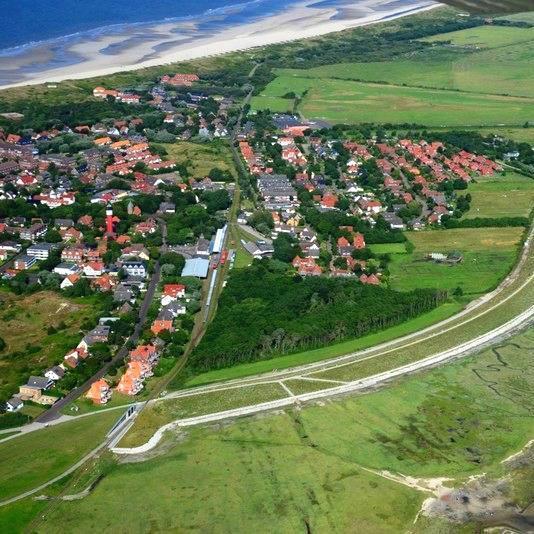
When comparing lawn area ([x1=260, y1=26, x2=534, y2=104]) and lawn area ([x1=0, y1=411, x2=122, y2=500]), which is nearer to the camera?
lawn area ([x1=0, y1=411, x2=122, y2=500])

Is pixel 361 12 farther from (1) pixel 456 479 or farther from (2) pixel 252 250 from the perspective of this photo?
(1) pixel 456 479

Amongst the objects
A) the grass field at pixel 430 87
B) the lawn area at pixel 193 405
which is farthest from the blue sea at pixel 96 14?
the lawn area at pixel 193 405

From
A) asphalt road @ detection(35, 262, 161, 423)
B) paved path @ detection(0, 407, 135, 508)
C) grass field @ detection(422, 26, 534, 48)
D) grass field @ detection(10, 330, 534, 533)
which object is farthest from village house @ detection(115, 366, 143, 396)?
grass field @ detection(422, 26, 534, 48)

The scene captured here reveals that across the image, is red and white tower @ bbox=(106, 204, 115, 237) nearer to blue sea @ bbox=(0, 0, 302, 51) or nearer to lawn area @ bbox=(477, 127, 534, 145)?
lawn area @ bbox=(477, 127, 534, 145)

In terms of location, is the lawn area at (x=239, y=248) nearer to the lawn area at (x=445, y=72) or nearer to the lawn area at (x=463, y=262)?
the lawn area at (x=463, y=262)

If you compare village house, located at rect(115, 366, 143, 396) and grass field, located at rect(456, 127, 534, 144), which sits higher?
village house, located at rect(115, 366, 143, 396)

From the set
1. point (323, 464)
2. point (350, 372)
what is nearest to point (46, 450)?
point (323, 464)

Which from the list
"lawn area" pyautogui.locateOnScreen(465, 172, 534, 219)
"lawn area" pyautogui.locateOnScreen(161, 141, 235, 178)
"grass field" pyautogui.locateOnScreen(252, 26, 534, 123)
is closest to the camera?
"lawn area" pyautogui.locateOnScreen(465, 172, 534, 219)

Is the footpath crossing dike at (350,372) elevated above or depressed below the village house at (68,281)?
below
